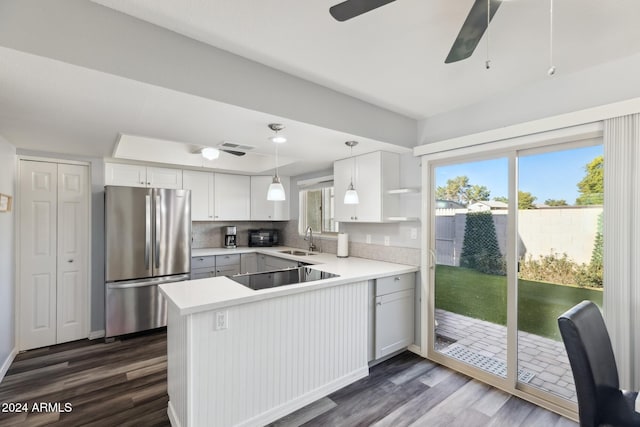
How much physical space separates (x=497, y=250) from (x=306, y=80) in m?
2.10

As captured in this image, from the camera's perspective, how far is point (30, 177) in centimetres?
317

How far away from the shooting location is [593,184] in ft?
6.81

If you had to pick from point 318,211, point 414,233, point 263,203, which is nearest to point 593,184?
point 414,233

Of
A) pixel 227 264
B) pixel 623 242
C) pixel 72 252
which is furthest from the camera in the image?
pixel 227 264

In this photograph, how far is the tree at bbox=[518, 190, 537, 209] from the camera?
7.78ft

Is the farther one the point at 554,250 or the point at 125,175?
the point at 125,175

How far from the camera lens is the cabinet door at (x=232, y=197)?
4672 mm

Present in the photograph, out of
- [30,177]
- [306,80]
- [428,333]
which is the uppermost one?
[306,80]

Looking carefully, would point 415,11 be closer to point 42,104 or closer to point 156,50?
point 156,50

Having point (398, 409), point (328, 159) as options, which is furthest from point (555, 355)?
point (328, 159)

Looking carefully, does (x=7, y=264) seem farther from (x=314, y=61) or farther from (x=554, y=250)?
(x=554, y=250)

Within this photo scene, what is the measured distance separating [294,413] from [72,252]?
3.04 m

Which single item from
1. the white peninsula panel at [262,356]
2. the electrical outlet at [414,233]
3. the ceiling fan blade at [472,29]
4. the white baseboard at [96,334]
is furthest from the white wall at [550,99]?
the white baseboard at [96,334]

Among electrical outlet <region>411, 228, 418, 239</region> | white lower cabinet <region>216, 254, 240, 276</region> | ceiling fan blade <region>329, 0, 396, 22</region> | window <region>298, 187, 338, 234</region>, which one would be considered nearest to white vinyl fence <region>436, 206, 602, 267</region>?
electrical outlet <region>411, 228, 418, 239</region>
